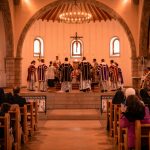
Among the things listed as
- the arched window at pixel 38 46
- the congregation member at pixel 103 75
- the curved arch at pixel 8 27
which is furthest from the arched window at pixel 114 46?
the curved arch at pixel 8 27

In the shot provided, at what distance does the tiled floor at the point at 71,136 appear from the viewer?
8.30m

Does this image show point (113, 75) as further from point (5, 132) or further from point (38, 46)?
point (5, 132)

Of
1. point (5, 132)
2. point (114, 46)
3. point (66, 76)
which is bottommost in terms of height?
point (5, 132)

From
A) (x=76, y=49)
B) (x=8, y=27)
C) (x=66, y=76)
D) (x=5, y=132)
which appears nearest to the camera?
(x=5, y=132)

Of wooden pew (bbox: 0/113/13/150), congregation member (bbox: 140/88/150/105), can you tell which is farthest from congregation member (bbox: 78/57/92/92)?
wooden pew (bbox: 0/113/13/150)

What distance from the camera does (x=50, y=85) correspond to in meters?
19.8

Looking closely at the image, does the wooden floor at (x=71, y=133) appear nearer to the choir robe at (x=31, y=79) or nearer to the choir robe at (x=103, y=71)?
the choir robe at (x=103, y=71)

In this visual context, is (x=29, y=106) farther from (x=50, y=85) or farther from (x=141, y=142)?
(x=50, y=85)

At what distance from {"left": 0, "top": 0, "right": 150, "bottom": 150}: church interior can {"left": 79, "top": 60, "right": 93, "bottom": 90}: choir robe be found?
0.15 ft

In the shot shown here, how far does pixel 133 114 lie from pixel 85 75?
11.9m

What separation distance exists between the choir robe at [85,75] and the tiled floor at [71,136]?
5452 mm

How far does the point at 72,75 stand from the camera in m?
21.0

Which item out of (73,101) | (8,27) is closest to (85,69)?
(73,101)

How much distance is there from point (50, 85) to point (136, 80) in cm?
442
